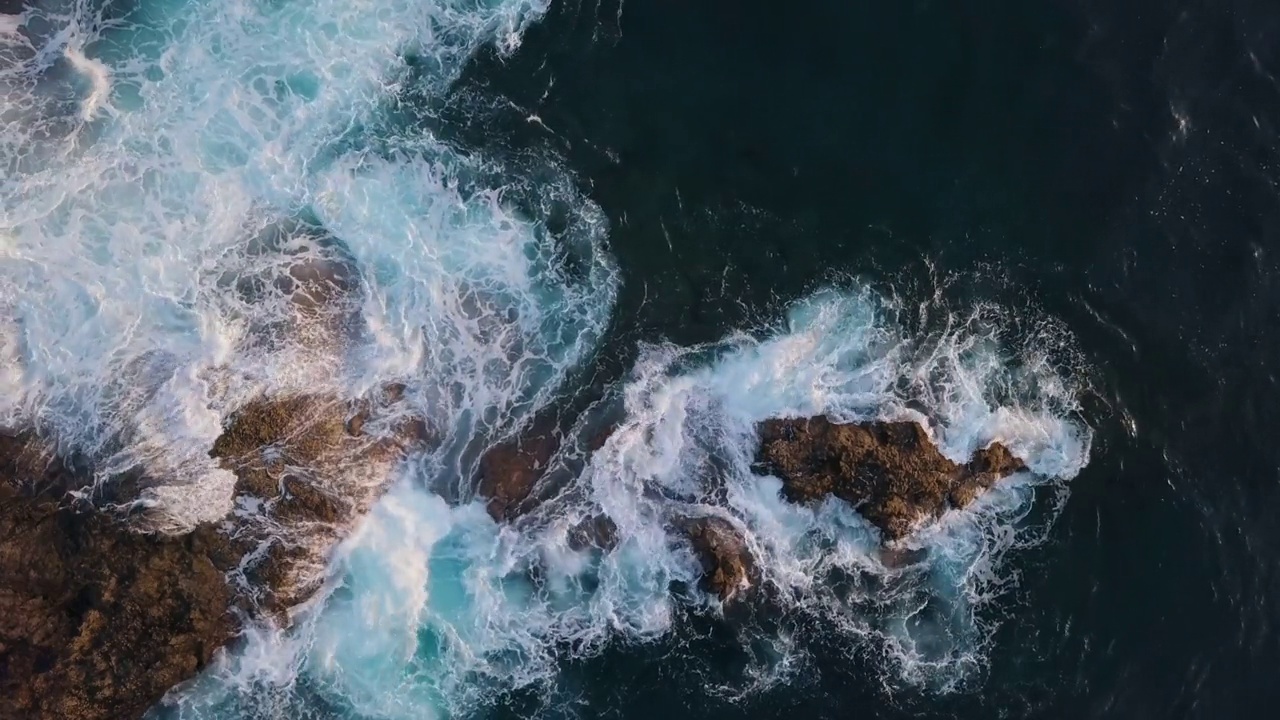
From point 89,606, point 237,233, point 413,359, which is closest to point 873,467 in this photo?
point 413,359

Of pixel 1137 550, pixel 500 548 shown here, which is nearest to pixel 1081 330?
pixel 1137 550

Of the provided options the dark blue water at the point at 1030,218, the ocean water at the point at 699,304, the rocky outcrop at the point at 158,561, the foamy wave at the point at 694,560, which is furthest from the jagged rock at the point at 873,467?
the rocky outcrop at the point at 158,561

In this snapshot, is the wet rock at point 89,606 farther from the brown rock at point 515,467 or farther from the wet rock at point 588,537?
the wet rock at point 588,537

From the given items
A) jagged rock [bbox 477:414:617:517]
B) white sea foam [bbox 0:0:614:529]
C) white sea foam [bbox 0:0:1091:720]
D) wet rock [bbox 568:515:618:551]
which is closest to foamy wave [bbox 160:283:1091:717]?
white sea foam [bbox 0:0:1091:720]

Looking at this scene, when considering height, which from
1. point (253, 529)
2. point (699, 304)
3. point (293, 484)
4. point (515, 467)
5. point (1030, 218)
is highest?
point (1030, 218)

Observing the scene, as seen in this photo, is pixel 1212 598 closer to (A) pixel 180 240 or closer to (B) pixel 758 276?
(B) pixel 758 276

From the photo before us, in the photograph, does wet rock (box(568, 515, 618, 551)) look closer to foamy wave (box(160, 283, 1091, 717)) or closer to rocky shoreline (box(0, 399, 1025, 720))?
rocky shoreline (box(0, 399, 1025, 720))

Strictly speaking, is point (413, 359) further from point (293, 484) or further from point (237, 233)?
point (237, 233)
